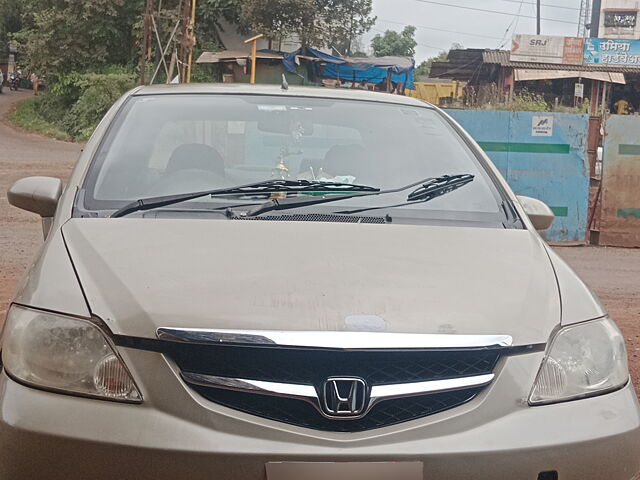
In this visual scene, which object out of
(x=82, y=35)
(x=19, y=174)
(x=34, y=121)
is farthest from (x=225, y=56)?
(x=19, y=174)

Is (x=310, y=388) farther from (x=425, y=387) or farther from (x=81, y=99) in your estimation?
(x=81, y=99)

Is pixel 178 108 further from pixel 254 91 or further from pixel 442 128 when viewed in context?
pixel 442 128

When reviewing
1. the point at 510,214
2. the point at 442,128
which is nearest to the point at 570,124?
the point at 442,128

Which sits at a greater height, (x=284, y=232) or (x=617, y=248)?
(x=284, y=232)

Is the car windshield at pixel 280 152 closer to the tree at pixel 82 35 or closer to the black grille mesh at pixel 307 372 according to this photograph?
the black grille mesh at pixel 307 372

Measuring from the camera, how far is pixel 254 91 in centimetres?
380

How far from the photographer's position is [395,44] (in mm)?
77812

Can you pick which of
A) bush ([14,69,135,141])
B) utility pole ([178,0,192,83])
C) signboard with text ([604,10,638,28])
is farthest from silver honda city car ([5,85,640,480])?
signboard with text ([604,10,638,28])

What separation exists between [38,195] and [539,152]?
329 inches

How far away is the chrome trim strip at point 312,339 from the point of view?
6.85 feet

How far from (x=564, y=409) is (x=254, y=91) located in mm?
2130

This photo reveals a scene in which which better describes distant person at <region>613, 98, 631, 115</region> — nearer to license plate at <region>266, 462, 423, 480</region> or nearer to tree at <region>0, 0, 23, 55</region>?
tree at <region>0, 0, 23, 55</region>

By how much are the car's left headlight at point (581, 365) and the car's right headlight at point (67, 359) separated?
3.43 ft

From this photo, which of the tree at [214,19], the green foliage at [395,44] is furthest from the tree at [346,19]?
the green foliage at [395,44]
